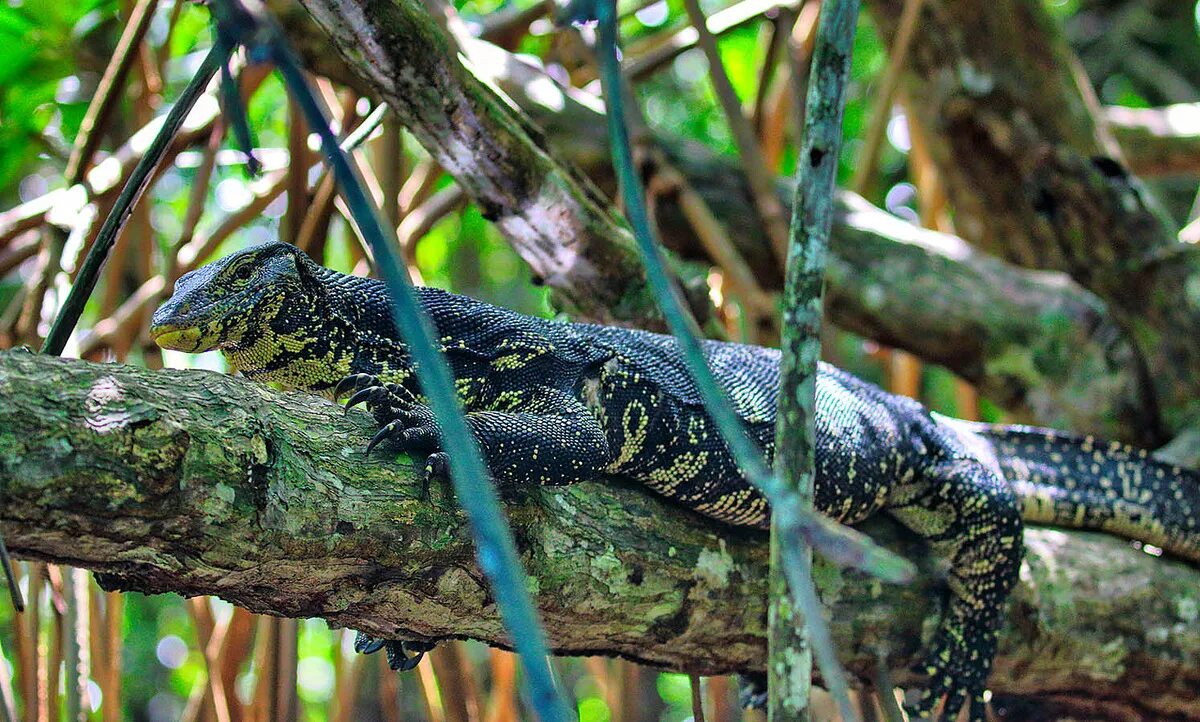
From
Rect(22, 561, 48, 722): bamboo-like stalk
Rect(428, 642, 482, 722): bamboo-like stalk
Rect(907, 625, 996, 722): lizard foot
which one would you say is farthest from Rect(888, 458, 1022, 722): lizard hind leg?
Rect(22, 561, 48, 722): bamboo-like stalk

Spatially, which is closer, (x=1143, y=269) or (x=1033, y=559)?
(x=1033, y=559)

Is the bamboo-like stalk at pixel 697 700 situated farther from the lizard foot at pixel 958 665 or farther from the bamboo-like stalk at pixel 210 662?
the bamboo-like stalk at pixel 210 662

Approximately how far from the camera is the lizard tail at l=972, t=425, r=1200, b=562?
4152mm

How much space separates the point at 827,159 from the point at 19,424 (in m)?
1.41

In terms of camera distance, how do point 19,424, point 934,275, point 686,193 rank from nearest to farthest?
point 19,424
point 686,193
point 934,275

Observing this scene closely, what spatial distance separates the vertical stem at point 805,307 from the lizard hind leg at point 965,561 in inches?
77.0

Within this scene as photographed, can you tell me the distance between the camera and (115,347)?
439 centimetres

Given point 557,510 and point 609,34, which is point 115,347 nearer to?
point 557,510

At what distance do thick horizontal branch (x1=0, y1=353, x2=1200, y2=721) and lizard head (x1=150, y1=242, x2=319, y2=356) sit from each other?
0.32m

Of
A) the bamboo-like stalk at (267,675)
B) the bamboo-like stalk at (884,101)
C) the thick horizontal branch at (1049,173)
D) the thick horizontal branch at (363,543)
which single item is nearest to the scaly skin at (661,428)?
the thick horizontal branch at (363,543)

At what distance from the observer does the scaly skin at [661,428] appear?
2.62 metres

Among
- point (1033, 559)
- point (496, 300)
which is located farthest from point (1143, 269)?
point (496, 300)

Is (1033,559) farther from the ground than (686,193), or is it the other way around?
(686,193)

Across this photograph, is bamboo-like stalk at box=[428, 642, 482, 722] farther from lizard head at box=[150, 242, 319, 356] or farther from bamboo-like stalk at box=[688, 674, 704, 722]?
lizard head at box=[150, 242, 319, 356]
